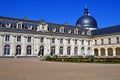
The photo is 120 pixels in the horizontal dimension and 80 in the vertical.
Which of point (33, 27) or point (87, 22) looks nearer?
point (33, 27)

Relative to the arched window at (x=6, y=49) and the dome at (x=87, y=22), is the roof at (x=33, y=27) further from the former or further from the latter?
the dome at (x=87, y=22)

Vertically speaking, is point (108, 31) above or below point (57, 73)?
above

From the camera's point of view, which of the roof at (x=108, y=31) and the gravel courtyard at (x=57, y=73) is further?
the roof at (x=108, y=31)

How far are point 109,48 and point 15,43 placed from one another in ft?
87.4

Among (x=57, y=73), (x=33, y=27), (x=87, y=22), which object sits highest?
(x=87, y=22)

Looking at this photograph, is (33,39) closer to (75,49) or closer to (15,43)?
(15,43)

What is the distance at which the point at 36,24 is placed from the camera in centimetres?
4472

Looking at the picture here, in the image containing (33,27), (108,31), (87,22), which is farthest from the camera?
(87,22)

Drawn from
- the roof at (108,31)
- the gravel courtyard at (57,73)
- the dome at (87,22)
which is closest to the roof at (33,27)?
the roof at (108,31)

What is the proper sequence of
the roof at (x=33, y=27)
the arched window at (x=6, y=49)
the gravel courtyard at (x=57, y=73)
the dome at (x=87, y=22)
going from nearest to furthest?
1. the gravel courtyard at (x=57, y=73)
2. the arched window at (x=6, y=49)
3. the roof at (x=33, y=27)
4. the dome at (x=87, y=22)

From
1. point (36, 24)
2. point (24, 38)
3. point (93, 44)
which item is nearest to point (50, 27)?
point (36, 24)

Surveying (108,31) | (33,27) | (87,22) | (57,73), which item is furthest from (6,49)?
(87,22)

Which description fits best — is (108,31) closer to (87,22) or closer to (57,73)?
(87,22)

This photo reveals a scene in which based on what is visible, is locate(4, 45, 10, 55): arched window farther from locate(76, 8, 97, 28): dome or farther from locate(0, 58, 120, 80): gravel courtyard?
locate(76, 8, 97, 28): dome
